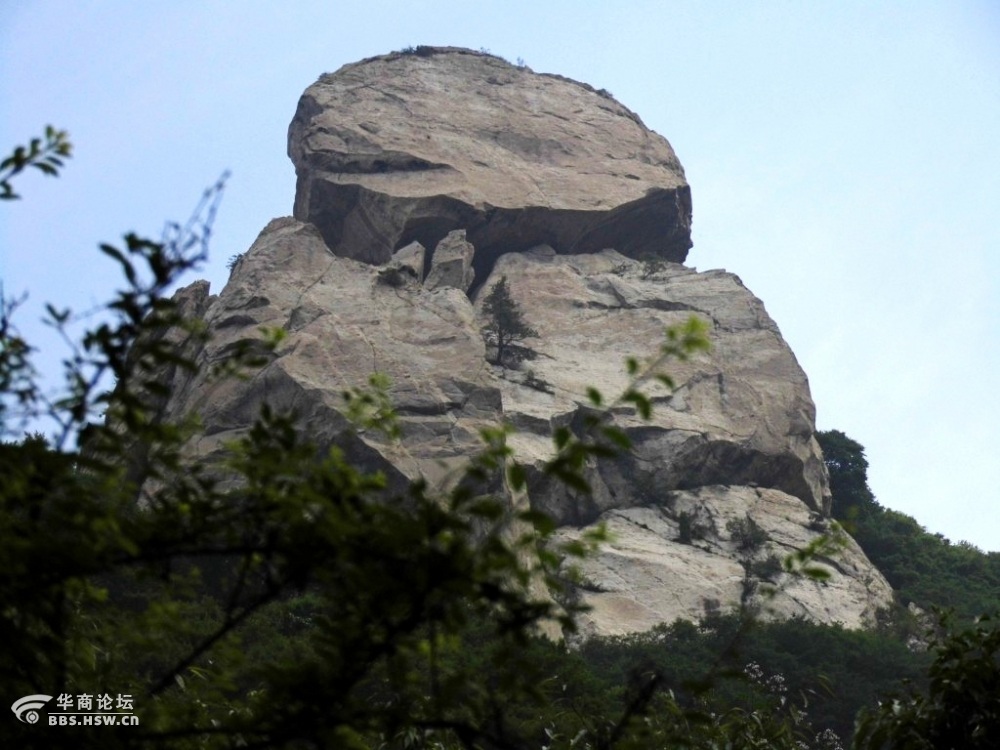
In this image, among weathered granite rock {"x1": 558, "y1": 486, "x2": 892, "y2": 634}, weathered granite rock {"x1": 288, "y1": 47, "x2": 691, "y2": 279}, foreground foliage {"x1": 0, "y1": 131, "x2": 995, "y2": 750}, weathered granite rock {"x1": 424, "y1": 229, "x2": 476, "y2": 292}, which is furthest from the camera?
weathered granite rock {"x1": 288, "y1": 47, "x2": 691, "y2": 279}

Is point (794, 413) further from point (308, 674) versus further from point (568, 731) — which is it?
point (308, 674)

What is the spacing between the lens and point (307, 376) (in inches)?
1293

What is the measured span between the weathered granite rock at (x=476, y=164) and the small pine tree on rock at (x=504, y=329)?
385cm

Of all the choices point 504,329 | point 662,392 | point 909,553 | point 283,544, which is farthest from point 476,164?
point 283,544

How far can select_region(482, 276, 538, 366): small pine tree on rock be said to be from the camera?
37.8m

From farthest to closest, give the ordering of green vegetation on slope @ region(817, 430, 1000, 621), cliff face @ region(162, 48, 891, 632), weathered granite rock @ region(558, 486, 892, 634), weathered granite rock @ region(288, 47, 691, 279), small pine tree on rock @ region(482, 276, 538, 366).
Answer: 1. weathered granite rock @ region(288, 47, 691, 279)
2. green vegetation on slope @ region(817, 430, 1000, 621)
3. small pine tree on rock @ region(482, 276, 538, 366)
4. cliff face @ region(162, 48, 891, 632)
5. weathered granite rock @ region(558, 486, 892, 634)

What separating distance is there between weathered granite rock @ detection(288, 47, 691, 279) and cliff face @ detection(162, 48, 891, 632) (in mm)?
91

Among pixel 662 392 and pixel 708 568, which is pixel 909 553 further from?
pixel 708 568

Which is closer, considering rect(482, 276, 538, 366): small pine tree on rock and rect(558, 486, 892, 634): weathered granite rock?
rect(558, 486, 892, 634): weathered granite rock

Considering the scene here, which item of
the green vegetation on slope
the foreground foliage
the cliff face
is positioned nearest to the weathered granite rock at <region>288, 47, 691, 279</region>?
the cliff face

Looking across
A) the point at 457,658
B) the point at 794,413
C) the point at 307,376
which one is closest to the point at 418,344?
the point at 307,376

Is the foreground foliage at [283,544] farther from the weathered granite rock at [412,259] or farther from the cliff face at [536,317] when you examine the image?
the weathered granite rock at [412,259]

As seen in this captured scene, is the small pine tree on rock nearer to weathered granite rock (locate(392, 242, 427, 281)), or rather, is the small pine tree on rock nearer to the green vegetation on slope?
weathered granite rock (locate(392, 242, 427, 281))

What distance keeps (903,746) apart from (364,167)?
39335mm
